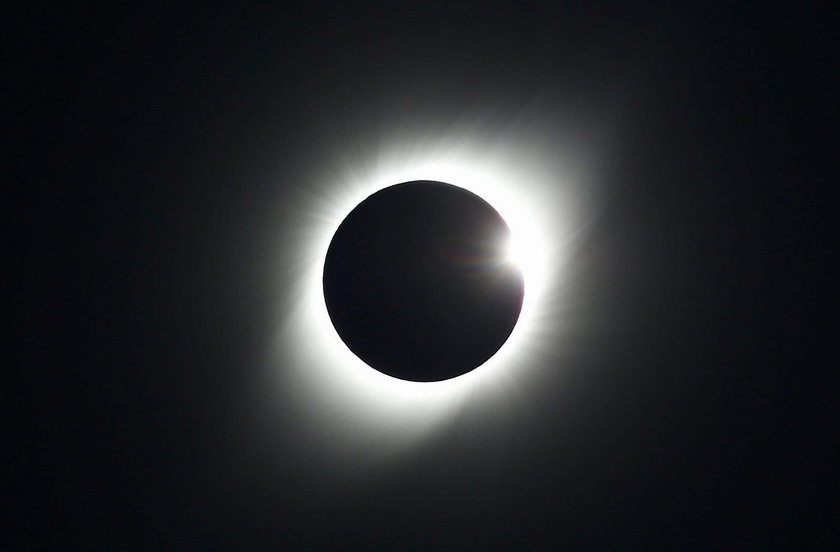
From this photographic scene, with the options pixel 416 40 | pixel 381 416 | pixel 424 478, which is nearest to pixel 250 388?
pixel 381 416

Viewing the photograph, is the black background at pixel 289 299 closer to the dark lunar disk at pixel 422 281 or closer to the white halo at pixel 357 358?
the white halo at pixel 357 358

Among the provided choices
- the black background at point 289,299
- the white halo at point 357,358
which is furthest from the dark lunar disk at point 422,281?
the black background at point 289,299

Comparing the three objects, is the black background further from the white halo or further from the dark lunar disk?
the dark lunar disk

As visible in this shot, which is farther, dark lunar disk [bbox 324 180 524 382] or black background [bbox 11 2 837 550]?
black background [bbox 11 2 837 550]

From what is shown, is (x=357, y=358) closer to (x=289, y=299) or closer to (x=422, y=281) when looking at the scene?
(x=289, y=299)

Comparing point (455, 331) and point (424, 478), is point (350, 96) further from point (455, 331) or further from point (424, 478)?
point (424, 478)

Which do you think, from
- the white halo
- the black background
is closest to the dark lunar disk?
the white halo
